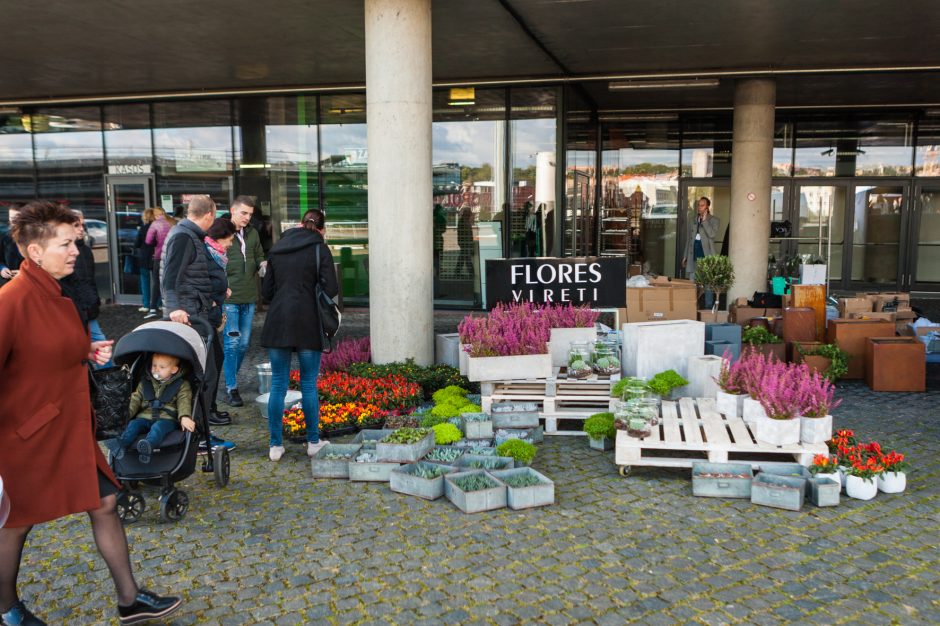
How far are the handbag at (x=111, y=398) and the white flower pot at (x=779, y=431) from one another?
13.7 ft

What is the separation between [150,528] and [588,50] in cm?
924

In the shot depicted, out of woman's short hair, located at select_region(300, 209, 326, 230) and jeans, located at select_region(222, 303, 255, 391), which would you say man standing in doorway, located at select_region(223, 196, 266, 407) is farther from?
woman's short hair, located at select_region(300, 209, 326, 230)

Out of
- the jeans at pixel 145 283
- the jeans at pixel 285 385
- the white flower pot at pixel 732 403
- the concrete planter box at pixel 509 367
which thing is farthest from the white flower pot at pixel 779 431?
the jeans at pixel 145 283

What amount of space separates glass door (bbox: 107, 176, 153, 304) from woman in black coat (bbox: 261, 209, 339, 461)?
12.2m

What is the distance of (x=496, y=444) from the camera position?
250 inches

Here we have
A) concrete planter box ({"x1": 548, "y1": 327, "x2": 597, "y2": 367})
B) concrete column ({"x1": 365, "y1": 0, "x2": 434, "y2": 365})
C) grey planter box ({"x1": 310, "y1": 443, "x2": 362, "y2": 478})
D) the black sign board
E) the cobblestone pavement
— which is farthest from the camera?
the black sign board

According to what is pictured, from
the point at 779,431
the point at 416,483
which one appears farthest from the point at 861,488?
the point at 416,483

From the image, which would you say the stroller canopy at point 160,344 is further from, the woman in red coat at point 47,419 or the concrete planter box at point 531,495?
the concrete planter box at point 531,495

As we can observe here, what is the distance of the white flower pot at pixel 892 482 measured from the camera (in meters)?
5.52

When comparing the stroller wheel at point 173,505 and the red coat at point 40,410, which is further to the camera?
the stroller wheel at point 173,505

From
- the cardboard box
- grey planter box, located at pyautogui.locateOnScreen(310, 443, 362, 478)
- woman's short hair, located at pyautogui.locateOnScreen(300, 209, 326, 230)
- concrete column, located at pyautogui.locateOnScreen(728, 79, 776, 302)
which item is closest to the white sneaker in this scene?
grey planter box, located at pyautogui.locateOnScreen(310, 443, 362, 478)

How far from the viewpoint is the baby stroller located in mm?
5129

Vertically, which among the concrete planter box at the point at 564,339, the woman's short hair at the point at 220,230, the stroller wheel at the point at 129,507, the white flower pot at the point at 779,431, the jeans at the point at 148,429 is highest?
the woman's short hair at the point at 220,230

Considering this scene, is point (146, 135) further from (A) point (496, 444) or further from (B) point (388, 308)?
(A) point (496, 444)
